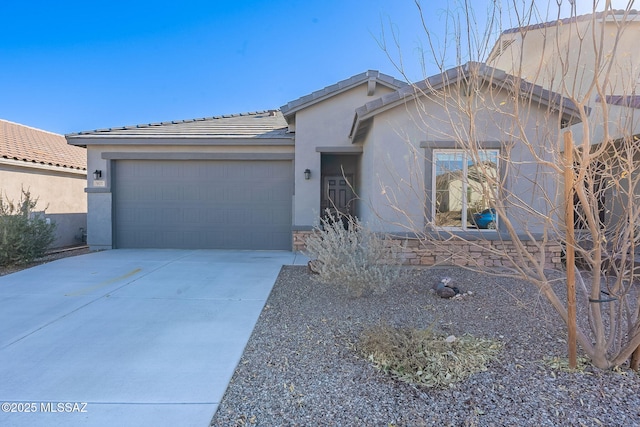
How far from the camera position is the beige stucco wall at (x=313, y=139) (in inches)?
381

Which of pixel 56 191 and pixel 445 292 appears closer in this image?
pixel 445 292

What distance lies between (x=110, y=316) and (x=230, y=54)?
10436 millimetres

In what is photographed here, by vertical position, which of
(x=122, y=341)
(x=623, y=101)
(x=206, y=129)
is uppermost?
(x=206, y=129)

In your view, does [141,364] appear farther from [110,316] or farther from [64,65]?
[64,65]

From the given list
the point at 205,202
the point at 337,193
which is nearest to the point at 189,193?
the point at 205,202

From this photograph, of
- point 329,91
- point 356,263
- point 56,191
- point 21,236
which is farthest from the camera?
point 56,191

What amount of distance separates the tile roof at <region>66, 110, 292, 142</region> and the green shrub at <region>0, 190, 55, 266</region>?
285 cm

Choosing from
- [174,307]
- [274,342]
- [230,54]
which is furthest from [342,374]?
[230,54]

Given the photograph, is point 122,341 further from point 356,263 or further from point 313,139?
point 313,139

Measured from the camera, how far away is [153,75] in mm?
14281

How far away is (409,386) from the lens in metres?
2.89

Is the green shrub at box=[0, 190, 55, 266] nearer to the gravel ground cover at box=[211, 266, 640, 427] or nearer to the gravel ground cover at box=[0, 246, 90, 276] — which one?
the gravel ground cover at box=[0, 246, 90, 276]

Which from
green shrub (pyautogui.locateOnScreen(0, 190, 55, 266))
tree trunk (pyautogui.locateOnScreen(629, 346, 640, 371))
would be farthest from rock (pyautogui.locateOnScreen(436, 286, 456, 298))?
green shrub (pyautogui.locateOnScreen(0, 190, 55, 266))

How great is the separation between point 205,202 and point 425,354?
27.8ft
